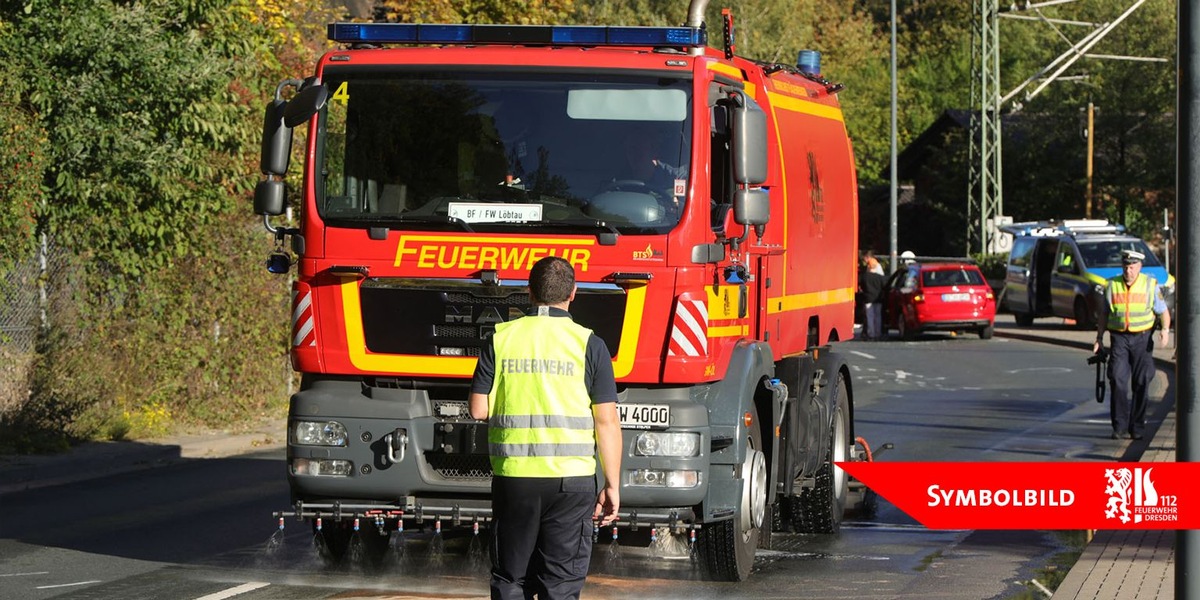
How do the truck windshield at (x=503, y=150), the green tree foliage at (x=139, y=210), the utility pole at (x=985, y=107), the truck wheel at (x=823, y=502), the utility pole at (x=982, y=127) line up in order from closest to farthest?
the truck windshield at (x=503, y=150), the truck wheel at (x=823, y=502), the green tree foliage at (x=139, y=210), the utility pole at (x=985, y=107), the utility pole at (x=982, y=127)

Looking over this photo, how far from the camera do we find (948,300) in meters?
36.0

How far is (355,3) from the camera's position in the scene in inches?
1767

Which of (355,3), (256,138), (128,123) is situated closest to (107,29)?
(128,123)

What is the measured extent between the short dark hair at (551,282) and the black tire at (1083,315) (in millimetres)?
31477

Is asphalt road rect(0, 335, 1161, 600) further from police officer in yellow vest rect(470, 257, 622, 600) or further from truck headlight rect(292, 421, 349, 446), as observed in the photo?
police officer in yellow vest rect(470, 257, 622, 600)

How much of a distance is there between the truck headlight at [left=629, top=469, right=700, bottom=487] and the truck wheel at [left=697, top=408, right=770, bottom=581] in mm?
495

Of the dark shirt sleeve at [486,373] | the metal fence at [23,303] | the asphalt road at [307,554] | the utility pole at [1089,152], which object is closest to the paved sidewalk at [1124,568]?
Answer: the asphalt road at [307,554]

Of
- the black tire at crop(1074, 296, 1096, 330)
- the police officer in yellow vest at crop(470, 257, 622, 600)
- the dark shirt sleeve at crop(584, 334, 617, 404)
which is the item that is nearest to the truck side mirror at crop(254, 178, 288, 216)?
the police officer in yellow vest at crop(470, 257, 622, 600)

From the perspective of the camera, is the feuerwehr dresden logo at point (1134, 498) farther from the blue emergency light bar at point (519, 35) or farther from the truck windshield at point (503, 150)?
the blue emergency light bar at point (519, 35)

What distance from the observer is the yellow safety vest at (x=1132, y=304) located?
17.2 meters

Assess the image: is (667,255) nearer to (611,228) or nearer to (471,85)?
(611,228)

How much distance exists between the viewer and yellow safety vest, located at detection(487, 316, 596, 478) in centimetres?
696

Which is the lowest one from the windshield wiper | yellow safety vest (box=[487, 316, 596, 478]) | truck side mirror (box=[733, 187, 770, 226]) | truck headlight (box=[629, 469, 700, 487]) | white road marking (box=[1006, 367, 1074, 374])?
truck headlight (box=[629, 469, 700, 487])

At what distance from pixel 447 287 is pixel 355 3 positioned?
120ft
